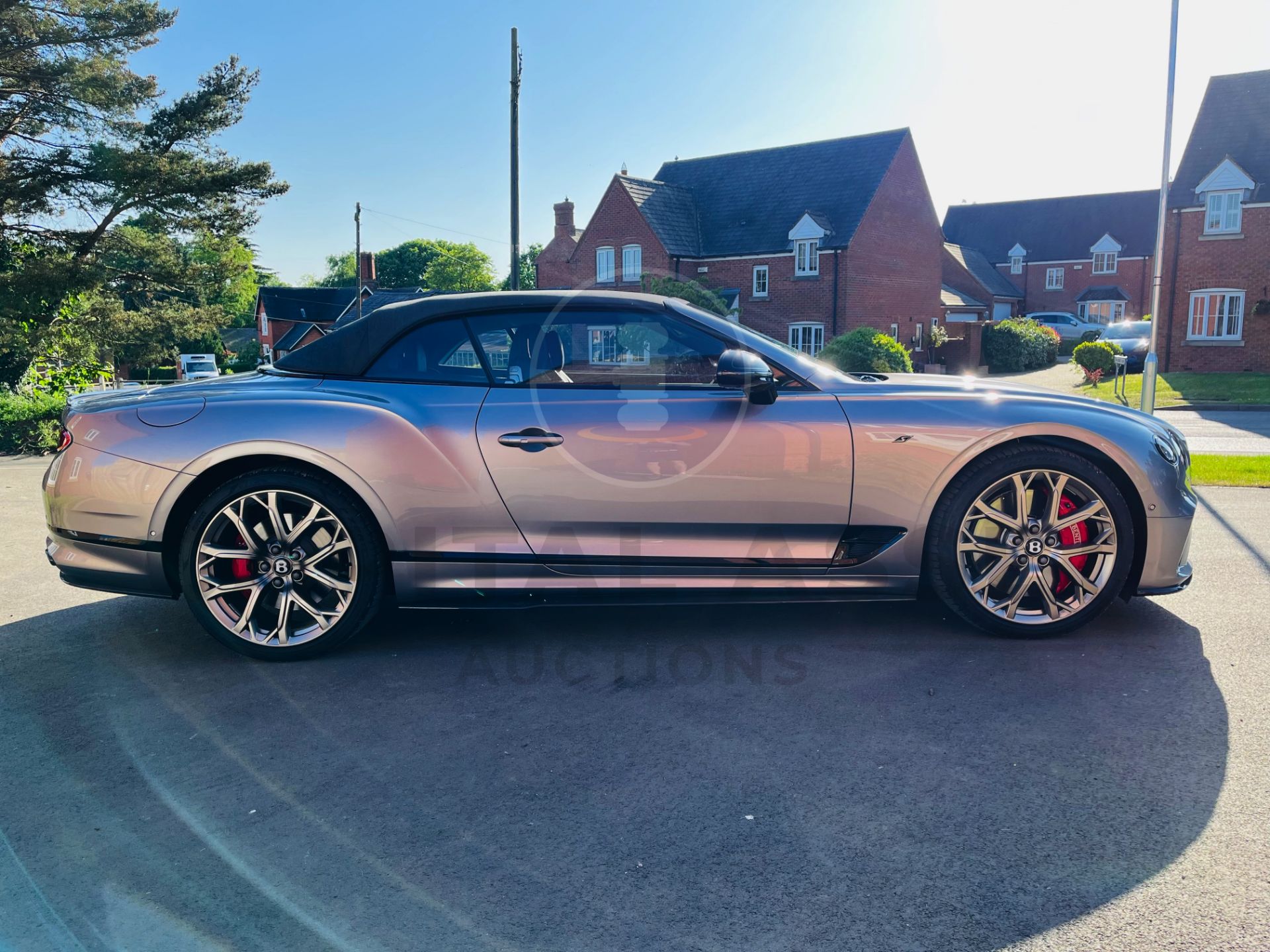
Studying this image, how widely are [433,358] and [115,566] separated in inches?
66.3

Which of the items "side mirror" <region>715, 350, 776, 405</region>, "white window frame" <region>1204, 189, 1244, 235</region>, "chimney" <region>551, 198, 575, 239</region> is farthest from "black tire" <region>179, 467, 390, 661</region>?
"chimney" <region>551, 198, 575, 239</region>

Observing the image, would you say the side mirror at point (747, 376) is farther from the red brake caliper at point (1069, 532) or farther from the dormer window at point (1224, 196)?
the dormer window at point (1224, 196)

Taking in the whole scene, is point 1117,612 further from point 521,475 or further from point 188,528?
point 188,528

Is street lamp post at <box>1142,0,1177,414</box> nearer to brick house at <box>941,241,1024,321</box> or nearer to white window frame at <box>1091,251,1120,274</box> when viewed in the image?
brick house at <box>941,241,1024,321</box>

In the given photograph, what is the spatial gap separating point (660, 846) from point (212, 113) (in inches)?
934

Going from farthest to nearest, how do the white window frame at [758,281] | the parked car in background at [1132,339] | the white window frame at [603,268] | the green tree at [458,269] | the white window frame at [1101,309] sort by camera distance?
the green tree at [458,269] → the white window frame at [1101,309] → the white window frame at [603,268] → the white window frame at [758,281] → the parked car in background at [1132,339]

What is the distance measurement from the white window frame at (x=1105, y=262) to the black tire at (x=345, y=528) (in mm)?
68076

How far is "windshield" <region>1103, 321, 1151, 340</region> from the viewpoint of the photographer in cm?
3775

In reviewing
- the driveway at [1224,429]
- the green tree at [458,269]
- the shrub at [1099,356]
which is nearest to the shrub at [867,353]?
the driveway at [1224,429]

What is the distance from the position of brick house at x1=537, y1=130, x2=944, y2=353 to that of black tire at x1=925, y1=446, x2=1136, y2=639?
35351mm

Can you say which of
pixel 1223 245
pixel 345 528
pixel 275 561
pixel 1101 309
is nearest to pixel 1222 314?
pixel 1223 245

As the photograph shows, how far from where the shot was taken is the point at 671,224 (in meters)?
42.3

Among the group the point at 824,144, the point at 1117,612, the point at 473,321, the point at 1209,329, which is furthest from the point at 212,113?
the point at 1209,329

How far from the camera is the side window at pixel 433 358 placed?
434 cm
